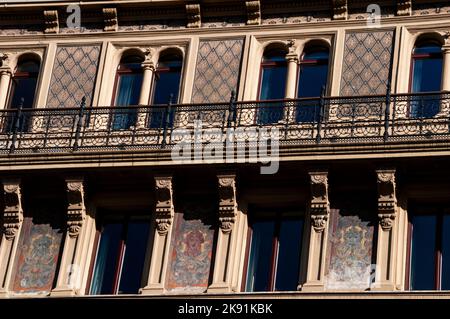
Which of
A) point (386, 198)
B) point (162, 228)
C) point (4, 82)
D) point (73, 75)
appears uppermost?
point (73, 75)

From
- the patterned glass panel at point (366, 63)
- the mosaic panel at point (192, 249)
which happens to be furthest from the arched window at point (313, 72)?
the mosaic panel at point (192, 249)

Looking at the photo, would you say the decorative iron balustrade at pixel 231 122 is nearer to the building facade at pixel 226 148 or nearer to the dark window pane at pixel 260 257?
A: the building facade at pixel 226 148

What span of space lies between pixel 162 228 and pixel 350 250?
12.5ft

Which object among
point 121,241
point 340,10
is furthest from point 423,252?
point 121,241

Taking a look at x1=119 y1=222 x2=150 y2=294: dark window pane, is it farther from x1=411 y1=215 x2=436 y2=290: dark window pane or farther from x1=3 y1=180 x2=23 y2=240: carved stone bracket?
x1=411 y1=215 x2=436 y2=290: dark window pane

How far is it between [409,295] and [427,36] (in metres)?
6.55

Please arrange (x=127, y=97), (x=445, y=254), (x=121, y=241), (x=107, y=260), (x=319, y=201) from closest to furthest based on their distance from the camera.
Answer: (x=445, y=254) < (x=319, y=201) < (x=107, y=260) < (x=121, y=241) < (x=127, y=97)

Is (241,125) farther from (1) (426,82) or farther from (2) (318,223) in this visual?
(1) (426,82)

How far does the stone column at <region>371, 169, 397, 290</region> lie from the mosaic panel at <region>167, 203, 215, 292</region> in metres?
3.36

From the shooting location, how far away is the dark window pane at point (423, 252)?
29219 mm

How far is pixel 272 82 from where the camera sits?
32.6m

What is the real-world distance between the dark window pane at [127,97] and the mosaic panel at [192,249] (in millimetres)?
2514

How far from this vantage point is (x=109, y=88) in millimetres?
33219

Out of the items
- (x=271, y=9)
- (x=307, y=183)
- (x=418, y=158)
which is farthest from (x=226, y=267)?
(x=271, y=9)
